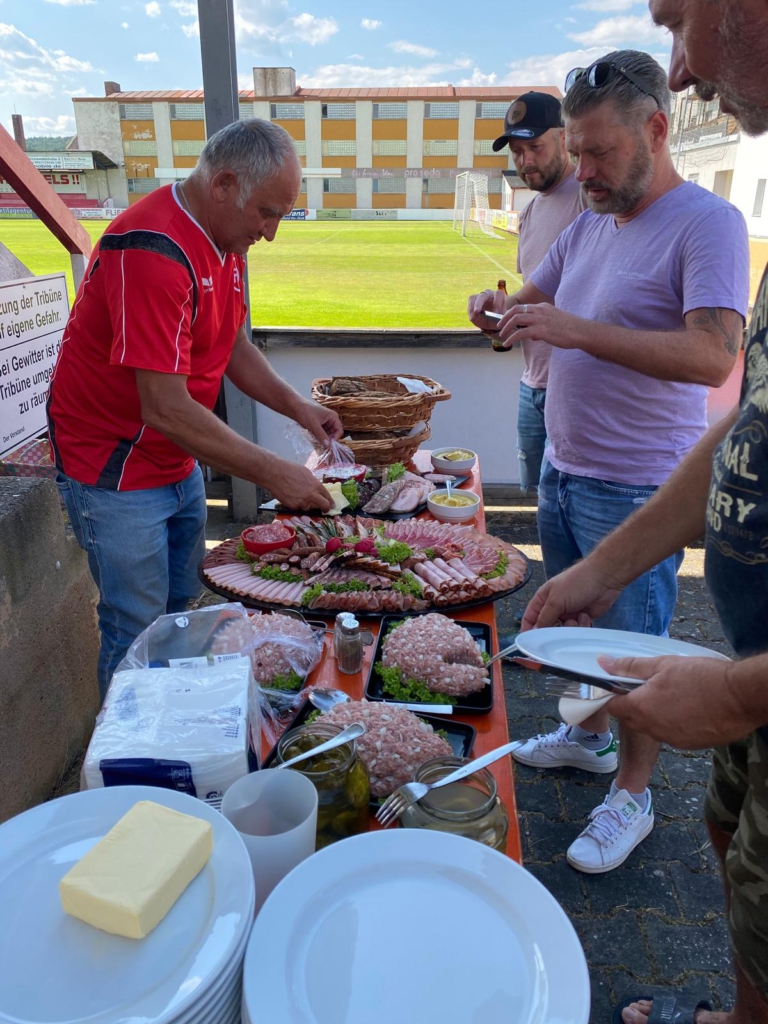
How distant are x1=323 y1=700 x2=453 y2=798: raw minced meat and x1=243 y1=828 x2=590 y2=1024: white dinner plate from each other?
30 cm

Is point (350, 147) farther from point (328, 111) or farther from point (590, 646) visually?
point (590, 646)

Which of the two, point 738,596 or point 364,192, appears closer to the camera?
point 738,596

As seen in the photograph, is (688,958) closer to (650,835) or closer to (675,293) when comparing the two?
(650,835)

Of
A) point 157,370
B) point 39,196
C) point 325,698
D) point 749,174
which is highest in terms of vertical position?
point 749,174

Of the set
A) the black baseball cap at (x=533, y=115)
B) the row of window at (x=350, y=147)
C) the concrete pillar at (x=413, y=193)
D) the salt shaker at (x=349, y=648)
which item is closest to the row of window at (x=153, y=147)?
the row of window at (x=350, y=147)

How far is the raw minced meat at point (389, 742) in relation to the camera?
1412 mm

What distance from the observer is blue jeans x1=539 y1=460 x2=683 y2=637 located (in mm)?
2639

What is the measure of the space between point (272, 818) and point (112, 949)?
1.08 feet

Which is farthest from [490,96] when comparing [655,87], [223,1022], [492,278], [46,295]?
[223,1022]

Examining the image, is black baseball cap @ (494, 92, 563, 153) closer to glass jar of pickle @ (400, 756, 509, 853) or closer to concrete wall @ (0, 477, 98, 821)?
concrete wall @ (0, 477, 98, 821)

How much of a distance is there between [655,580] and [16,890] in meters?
2.30

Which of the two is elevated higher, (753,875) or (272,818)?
(272,818)

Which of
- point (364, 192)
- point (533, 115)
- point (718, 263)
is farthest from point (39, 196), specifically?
point (718, 263)

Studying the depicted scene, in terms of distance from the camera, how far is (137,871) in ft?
2.99
